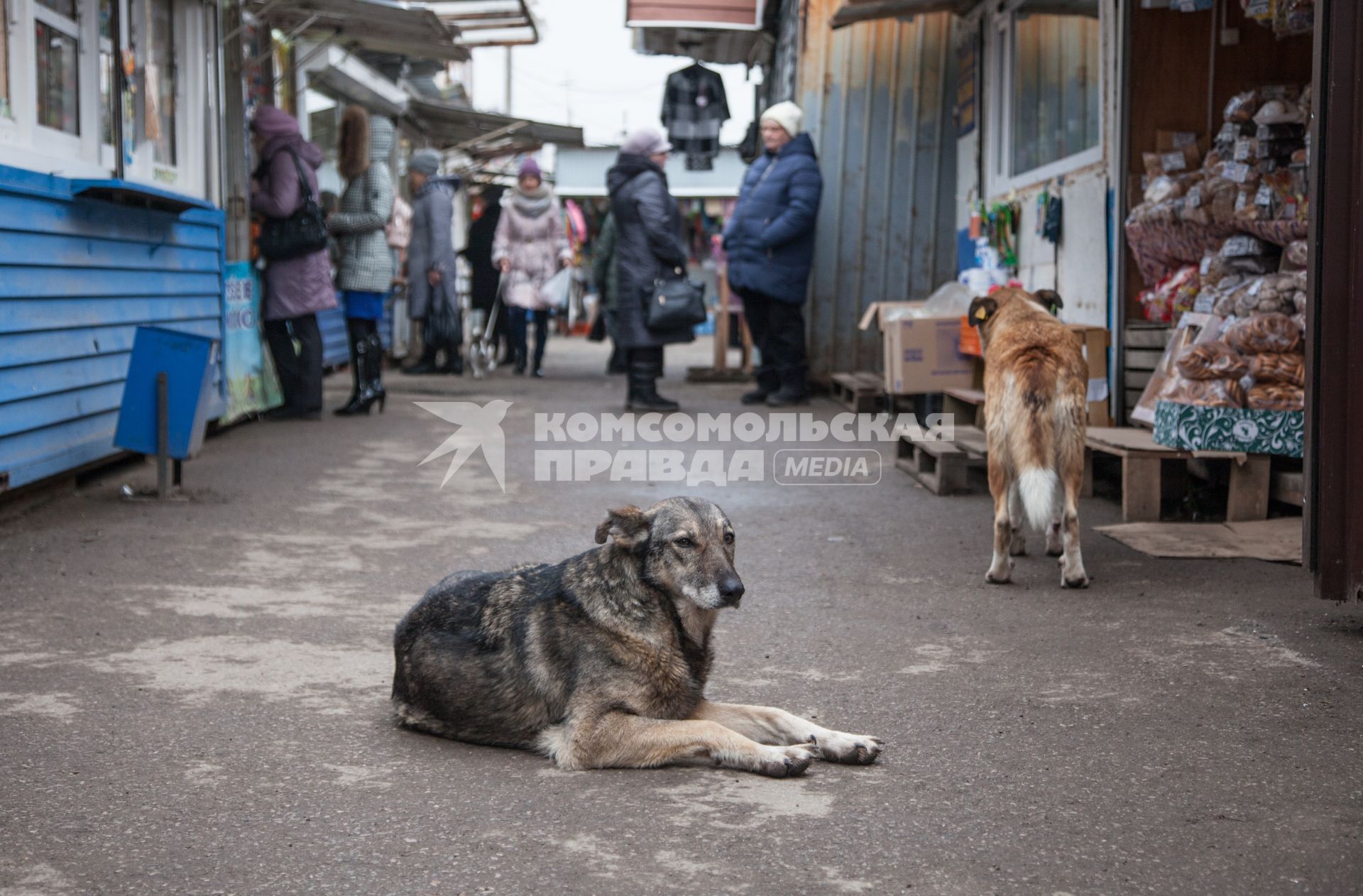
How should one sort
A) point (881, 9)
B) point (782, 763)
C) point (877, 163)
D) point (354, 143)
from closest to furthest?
1. point (782, 763)
2. point (881, 9)
3. point (354, 143)
4. point (877, 163)

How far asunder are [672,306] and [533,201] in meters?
4.73

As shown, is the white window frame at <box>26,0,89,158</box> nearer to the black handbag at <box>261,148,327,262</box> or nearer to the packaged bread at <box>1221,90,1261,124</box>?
the black handbag at <box>261,148,327,262</box>

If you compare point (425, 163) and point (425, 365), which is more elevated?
point (425, 163)

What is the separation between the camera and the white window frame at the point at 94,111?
24.8 ft

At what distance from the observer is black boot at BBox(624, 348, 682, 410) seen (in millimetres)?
12461

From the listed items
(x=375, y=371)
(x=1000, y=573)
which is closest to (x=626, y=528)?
(x=1000, y=573)

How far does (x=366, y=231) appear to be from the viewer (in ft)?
41.5

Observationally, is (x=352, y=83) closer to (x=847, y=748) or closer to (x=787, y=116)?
(x=787, y=116)

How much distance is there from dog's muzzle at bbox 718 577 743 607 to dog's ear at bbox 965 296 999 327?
139 inches

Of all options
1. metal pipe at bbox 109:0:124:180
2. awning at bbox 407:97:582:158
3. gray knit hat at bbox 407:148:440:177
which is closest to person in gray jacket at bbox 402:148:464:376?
gray knit hat at bbox 407:148:440:177

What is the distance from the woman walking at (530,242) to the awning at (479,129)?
3739 mm

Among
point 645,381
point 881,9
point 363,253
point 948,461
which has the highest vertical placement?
point 881,9

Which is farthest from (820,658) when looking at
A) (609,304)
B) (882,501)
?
(609,304)

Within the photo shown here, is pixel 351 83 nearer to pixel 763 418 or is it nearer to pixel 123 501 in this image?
pixel 763 418
